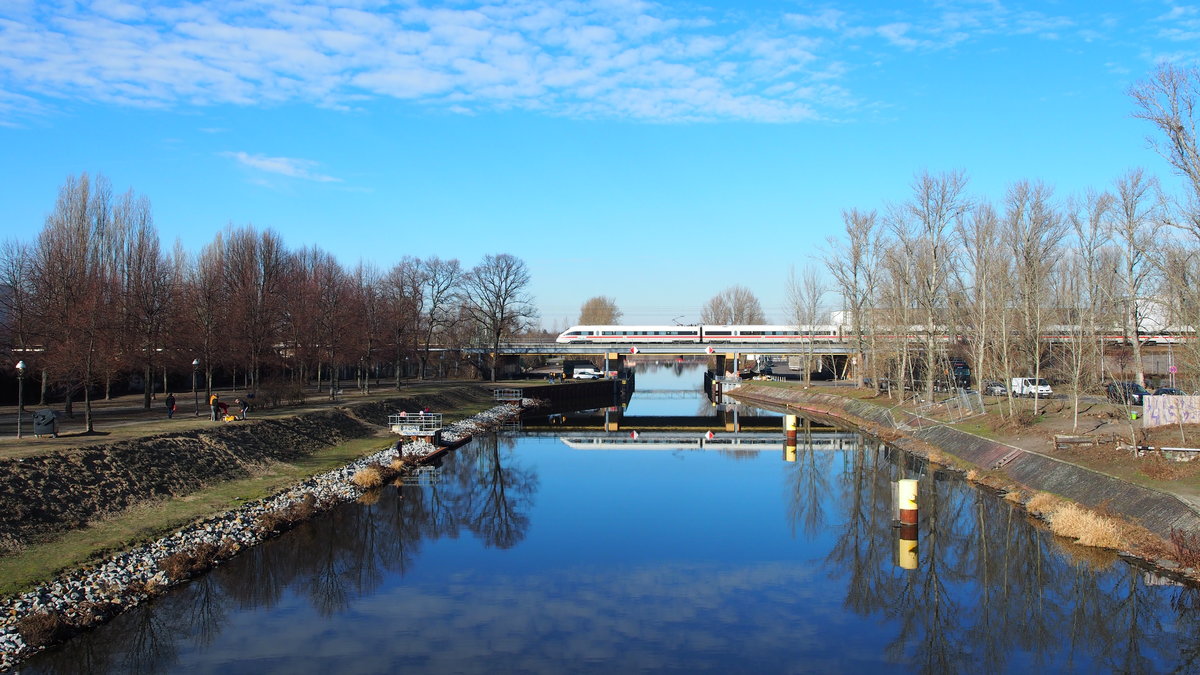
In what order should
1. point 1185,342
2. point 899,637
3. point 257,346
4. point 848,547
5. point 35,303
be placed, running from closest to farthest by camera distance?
point 899,637, point 848,547, point 1185,342, point 35,303, point 257,346

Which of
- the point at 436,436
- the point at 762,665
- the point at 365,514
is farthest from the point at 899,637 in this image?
the point at 436,436

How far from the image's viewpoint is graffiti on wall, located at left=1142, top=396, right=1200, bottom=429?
2811 centimetres

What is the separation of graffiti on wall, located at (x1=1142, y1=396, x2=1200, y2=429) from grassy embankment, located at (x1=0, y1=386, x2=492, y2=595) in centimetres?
2821

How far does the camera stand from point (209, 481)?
27953 millimetres

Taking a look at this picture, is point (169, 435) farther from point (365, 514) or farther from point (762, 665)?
point (762, 665)

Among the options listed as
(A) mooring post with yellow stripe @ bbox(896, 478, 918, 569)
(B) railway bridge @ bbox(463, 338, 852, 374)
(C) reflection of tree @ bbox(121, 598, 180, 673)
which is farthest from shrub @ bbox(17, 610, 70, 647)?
(B) railway bridge @ bbox(463, 338, 852, 374)

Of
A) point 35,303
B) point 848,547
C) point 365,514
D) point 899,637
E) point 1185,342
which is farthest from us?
point 35,303

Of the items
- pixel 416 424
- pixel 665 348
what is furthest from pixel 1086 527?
pixel 665 348

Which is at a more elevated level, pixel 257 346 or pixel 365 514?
pixel 257 346

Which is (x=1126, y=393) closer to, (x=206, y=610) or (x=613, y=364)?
(x=206, y=610)

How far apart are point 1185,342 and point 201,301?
50.5 meters

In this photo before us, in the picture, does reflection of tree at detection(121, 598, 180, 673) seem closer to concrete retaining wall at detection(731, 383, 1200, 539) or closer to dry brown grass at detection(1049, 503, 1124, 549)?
dry brown grass at detection(1049, 503, 1124, 549)

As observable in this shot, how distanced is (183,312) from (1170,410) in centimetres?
4758

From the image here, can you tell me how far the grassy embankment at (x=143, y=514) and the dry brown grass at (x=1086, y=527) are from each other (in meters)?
22.4
